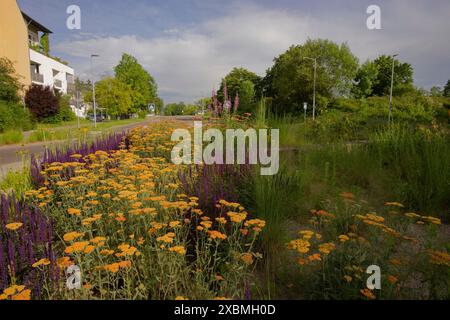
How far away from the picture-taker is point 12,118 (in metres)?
19.9

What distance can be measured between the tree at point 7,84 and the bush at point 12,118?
1.46 meters

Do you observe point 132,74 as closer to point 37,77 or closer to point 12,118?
point 37,77

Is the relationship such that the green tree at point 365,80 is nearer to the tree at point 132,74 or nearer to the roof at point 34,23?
the tree at point 132,74

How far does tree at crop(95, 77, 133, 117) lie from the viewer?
45.1 m

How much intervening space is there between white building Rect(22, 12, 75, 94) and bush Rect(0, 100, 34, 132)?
42.6 ft

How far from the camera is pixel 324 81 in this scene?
36906mm

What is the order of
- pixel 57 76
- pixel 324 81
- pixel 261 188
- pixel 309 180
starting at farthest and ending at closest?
1. pixel 57 76
2. pixel 324 81
3. pixel 309 180
4. pixel 261 188

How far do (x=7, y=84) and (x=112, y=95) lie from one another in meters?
23.0

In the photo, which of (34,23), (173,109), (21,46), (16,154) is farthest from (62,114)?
(173,109)

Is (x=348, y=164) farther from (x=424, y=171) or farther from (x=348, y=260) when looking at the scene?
(x=348, y=260)

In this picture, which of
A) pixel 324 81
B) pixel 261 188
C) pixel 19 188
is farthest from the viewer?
pixel 324 81

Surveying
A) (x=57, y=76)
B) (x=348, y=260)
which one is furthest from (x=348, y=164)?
(x=57, y=76)
